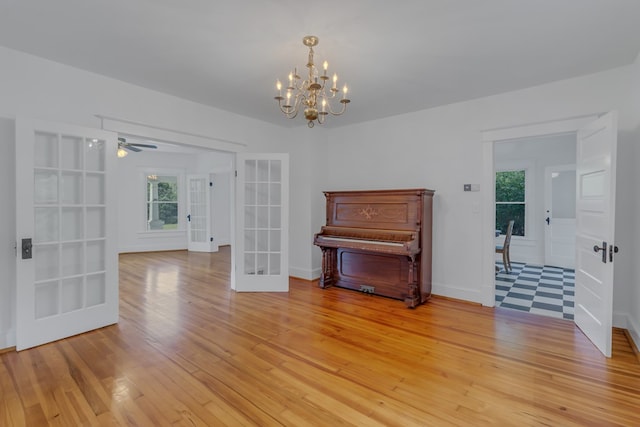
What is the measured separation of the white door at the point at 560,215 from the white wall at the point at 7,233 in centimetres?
793

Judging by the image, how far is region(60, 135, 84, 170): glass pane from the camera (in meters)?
Result: 2.86

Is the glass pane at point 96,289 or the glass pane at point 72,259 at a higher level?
the glass pane at point 72,259

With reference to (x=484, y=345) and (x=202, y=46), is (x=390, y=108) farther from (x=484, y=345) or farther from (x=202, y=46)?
(x=484, y=345)

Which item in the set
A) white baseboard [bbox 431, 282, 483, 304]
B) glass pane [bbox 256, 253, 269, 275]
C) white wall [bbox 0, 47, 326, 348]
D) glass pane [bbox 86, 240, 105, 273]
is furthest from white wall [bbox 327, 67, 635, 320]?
glass pane [bbox 86, 240, 105, 273]

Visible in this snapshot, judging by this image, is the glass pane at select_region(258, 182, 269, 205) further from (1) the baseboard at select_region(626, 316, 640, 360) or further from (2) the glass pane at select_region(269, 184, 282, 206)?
(1) the baseboard at select_region(626, 316, 640, 360)

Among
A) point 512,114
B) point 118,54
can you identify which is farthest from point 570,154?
point 118,54

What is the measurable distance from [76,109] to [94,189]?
0.78m

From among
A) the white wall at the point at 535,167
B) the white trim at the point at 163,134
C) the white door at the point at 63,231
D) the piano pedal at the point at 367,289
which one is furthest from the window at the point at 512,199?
the white door at the point at 63,231

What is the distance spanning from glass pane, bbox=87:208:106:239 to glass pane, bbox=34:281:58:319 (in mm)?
524

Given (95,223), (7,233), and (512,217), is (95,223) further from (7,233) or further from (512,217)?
(512,217)

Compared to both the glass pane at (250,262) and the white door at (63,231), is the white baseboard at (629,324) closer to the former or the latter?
the glass pane at (250,262)

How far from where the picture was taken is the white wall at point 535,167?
5945mm

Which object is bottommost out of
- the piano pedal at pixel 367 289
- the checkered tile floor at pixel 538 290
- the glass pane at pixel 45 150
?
the checkered tile floor at pixel 538 290

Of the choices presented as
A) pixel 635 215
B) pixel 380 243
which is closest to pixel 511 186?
pixel 635 215
